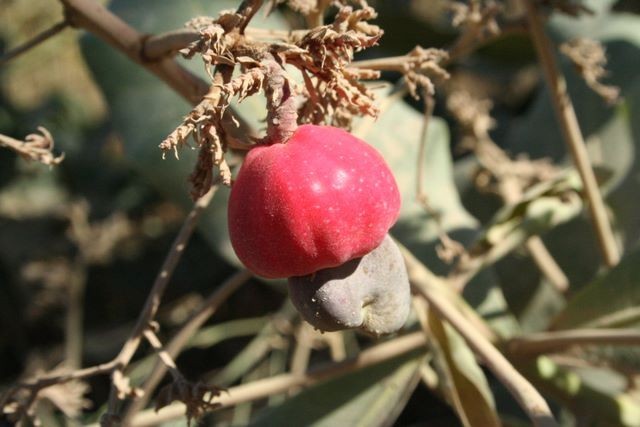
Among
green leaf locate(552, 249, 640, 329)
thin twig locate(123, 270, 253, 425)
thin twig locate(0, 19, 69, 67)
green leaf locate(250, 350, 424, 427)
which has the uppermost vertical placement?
thin twig locate(0, 19, 69, 67)

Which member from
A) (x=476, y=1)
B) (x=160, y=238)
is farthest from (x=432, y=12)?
(x=476, y=1)

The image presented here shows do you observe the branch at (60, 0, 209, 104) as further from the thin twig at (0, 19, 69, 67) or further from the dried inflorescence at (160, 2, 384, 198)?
the dried inflorescence at (160, 2, 384, 198)

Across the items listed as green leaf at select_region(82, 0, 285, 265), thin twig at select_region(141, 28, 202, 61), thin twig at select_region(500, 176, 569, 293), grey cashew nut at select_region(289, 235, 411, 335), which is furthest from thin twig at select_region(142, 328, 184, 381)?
thin twig at select_region(500, 176, 569, 293)

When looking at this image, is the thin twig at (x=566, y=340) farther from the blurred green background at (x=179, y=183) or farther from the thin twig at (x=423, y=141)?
the thin twig at (x=423, y=141)

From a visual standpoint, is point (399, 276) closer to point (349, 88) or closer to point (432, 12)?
point (349, 88)

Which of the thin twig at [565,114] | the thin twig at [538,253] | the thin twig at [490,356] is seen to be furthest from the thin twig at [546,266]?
the thin twig at [490,356]

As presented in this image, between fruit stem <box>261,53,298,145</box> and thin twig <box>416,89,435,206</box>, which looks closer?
fruit stem <box>261,53,298,145</box>

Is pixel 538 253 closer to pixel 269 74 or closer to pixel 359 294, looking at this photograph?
pixel 359 294
